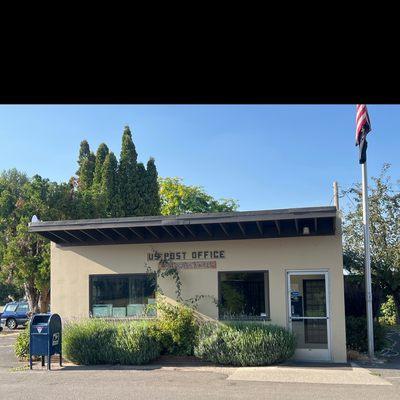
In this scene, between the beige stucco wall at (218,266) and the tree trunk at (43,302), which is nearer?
the beige stucco wall at (218,266)

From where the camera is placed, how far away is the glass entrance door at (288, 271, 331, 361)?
1399 cm

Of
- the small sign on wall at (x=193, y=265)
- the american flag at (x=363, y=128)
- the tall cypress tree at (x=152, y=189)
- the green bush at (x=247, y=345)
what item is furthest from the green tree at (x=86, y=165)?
the green bush at (x=247, y=345)

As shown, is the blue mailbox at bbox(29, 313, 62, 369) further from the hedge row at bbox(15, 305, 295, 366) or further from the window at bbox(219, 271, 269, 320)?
the window at bbox(219, 271, 269, 320)

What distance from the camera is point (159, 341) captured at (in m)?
14.1

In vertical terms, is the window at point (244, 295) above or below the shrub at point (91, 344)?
above

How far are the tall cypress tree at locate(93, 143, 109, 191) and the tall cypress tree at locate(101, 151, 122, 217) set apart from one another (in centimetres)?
55

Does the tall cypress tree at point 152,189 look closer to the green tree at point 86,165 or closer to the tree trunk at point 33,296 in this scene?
the green tree at point 86,165

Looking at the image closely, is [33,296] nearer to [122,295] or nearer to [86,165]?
[122,295]

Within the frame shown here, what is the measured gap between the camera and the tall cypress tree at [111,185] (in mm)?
32375

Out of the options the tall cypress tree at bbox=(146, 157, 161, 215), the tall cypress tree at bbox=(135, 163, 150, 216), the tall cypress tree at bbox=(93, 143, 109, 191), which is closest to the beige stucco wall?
the tall cypress tree at bbox=(93, 143, 109, 191)

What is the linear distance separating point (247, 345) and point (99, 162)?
76.7 feet

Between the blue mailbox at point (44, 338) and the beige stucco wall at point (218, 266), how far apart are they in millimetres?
1759
